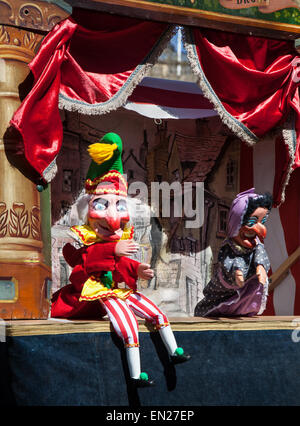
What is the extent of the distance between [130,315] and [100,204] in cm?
69

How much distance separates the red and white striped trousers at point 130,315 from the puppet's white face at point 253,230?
87 centimetres

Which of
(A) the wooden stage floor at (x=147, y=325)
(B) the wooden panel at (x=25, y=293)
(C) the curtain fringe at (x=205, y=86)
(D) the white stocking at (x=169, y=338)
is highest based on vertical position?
(C) the curtain fringe at (x=205, y=86)

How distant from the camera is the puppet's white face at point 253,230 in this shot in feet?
14.5

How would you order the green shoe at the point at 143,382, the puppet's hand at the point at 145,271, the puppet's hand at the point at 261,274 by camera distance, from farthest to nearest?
the puppet's hand at the point at 261,274, the puppet's hand at the point at 145,271, the green shoe at the point at 143,382

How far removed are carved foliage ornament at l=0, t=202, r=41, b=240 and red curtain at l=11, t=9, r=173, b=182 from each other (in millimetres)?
239

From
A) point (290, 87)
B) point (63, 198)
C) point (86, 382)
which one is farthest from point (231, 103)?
point (86, 382)

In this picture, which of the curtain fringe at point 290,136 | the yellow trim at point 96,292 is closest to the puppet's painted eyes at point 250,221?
the curtain fringe at point 290,136

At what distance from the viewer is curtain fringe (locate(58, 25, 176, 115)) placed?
167 inches

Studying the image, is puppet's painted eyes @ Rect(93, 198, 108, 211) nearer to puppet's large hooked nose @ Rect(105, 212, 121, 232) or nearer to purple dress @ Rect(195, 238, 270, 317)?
puppet's large hooked nose @ Rect(105, 212, 121, 232)

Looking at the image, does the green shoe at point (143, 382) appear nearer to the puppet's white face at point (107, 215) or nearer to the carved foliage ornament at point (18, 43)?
the puppet's white face at point (107, 215)

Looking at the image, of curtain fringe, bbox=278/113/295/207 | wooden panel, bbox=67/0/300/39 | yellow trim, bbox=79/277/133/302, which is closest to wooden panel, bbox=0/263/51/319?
yellow trim, bbox=79/277/133/302

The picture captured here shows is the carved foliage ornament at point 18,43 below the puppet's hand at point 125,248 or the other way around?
the other way around

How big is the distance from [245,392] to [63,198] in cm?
204

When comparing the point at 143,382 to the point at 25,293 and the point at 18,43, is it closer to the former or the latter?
the point at 25,293
